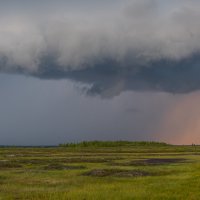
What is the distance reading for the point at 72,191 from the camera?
33875 millimetres

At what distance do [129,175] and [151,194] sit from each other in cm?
1443

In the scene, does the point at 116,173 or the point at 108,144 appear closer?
the point at 116,173

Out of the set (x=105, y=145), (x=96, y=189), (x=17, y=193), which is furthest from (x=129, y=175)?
(x=105, y=145)

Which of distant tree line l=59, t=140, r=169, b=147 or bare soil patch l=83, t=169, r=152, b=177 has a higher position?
distant tree line l=59, t=140, r=169, b=147

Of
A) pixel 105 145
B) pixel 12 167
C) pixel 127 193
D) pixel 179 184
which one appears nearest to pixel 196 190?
pixel 179 184

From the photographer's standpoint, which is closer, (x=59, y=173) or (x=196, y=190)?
(x=196, y=190)

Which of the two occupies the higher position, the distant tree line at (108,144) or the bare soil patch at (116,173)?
the distant tree line at (108,144)

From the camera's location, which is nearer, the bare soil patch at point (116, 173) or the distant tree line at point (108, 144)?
the bare soil patch at point (116, 173)

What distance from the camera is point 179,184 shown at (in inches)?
1425

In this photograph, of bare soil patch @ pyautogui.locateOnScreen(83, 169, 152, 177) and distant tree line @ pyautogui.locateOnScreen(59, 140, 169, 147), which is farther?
distant tree line @ pyautogui.locateOnScreen(59, 140, 169, 147)

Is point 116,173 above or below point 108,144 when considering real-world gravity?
below

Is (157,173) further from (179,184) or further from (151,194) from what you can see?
(151,194)

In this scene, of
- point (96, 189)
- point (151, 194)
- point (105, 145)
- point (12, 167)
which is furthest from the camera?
point (105, 145)

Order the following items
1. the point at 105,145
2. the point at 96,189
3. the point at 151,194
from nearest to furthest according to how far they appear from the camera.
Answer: the point at 151,194, the point at 96,189, the point at 105,145
